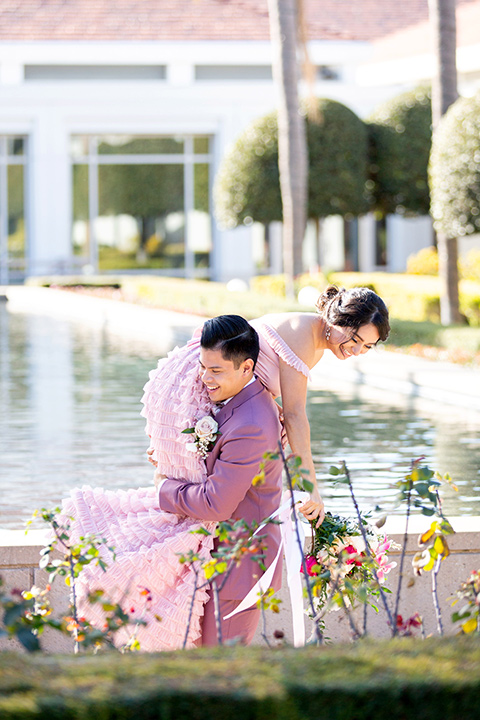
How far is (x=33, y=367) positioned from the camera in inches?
512

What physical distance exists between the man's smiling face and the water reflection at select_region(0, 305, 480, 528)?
2.77m

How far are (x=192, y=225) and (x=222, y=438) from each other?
2867 cm

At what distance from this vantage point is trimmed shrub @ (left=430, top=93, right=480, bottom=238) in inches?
520

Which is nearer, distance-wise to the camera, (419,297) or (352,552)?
(352,552)

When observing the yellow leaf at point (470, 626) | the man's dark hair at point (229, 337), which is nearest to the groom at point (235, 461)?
the man's dark hair at point (229, 337)

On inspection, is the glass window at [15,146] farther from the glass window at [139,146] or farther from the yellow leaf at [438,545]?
the yellow leaf at [438,545]

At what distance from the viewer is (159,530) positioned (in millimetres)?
3312

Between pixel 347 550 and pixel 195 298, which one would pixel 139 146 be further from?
pixel 347 550

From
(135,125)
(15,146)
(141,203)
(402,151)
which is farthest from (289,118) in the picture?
(15,146)

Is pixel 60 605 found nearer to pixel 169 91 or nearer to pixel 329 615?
pixel 329 615

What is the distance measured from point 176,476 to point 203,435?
228 millimetres

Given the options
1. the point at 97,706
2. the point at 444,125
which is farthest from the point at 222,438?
the point at 444,125

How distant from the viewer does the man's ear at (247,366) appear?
319 cm

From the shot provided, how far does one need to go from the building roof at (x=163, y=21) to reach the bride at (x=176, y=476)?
1095 inches
